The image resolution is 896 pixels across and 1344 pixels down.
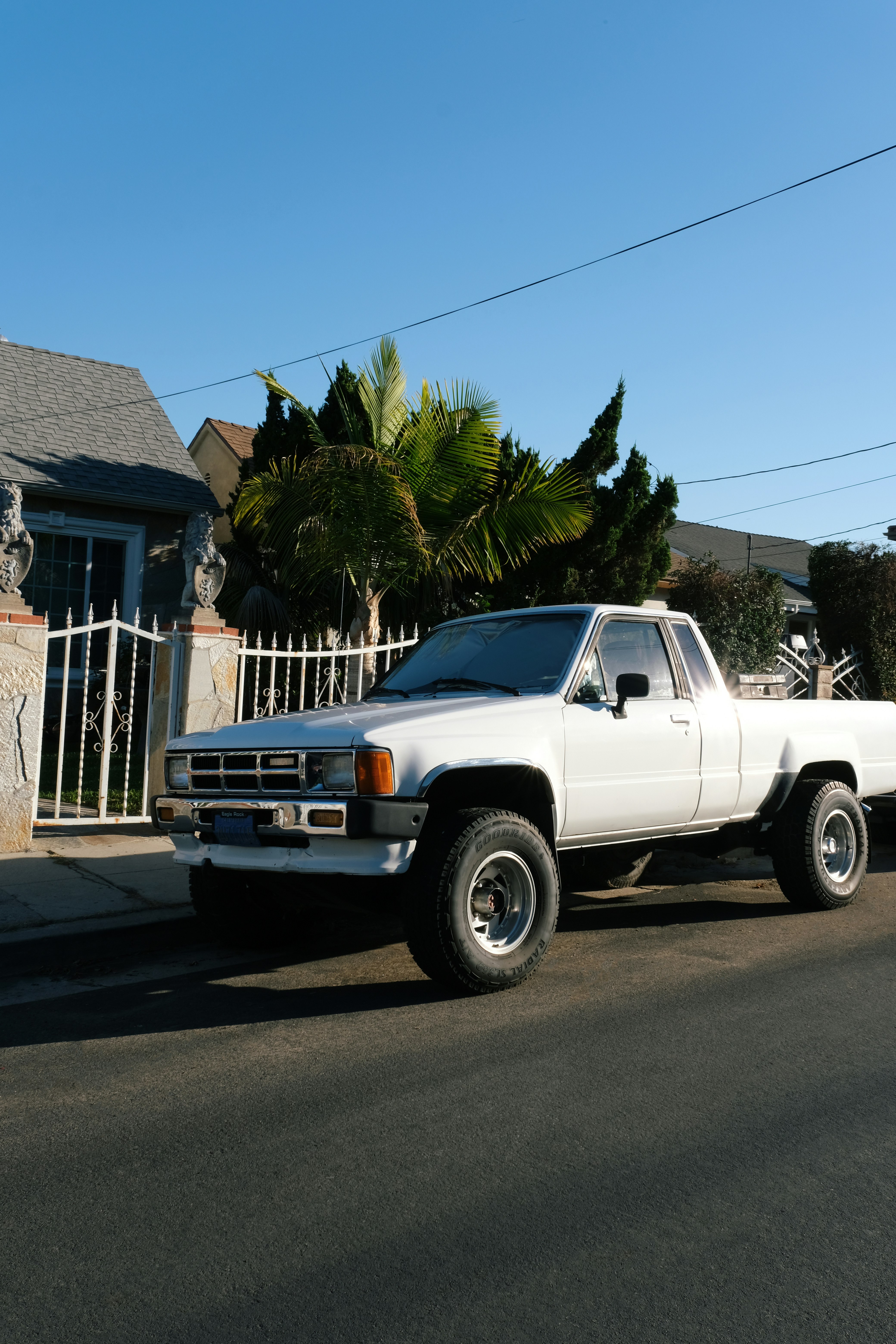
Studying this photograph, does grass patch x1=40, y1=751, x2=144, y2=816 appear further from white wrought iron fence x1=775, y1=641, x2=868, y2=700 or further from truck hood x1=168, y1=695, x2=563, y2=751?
white wrought iron fence x1=775, y1=641, x2=868, y2=700

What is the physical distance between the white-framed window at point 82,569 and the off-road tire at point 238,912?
34.3ft

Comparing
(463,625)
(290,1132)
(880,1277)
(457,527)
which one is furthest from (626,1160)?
(457,527)

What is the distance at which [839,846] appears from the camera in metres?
7.60

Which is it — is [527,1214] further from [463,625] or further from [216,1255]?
[463,625]

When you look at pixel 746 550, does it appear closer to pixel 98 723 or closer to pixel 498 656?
pixel 98 723

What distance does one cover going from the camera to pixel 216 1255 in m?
2.98

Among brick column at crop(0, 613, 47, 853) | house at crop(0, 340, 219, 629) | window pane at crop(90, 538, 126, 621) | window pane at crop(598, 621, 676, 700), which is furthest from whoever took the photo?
window pane at crop(90, 538, 126, 621)

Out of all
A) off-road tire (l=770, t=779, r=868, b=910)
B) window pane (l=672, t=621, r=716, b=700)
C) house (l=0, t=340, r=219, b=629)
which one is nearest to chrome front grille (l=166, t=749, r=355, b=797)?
window pane (l=672, t=621, r=716, b=700)

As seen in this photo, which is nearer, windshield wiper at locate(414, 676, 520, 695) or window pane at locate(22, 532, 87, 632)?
windshield wiper at locate(414, 676, 520, 695)

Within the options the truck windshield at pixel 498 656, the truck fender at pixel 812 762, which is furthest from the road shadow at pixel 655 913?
the truck windshield at pixel 498 656

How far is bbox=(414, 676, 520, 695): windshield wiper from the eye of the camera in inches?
243

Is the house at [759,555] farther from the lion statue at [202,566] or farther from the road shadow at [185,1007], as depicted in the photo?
the road shadow at [185,1007]

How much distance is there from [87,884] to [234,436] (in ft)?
62.3

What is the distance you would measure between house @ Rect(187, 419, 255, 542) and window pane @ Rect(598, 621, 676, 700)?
1756 centimetres
